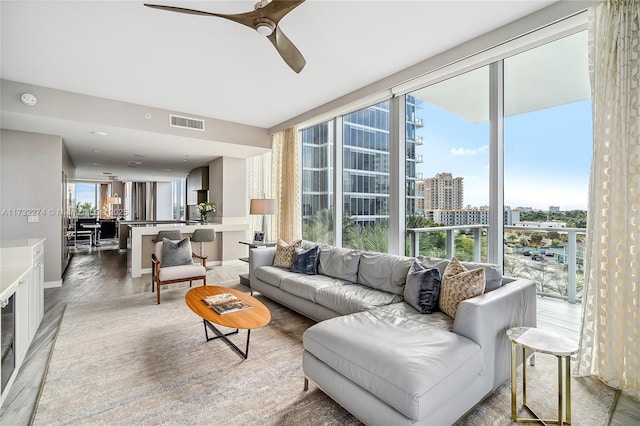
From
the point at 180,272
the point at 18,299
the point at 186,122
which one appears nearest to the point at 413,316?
the point at 18,299

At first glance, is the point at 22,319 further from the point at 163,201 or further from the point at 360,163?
the point at 163,201

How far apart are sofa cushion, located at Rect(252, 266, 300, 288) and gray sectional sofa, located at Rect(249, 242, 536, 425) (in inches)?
45.3

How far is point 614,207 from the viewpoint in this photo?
218cm

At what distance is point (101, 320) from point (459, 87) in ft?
16.1

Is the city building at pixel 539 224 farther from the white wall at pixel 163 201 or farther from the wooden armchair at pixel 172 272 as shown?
the white wall at pixel 163 201

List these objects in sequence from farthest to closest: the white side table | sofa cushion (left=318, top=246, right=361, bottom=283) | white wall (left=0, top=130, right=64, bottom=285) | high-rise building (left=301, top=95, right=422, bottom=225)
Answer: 1. white wall (left=0, top=130, right=64, bottom=285)
2. high-rise building (left=301, top=95, right=422, bottom=225)
3. sofa cushion (left=318, top=246, right=361, bottom=283)
4. the white side table

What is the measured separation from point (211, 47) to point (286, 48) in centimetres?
111


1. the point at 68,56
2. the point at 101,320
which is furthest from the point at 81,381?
the point at 68,56

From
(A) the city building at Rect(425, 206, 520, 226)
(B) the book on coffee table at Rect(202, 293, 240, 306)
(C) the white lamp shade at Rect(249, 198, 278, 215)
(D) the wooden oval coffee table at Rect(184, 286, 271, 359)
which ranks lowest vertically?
(D) the wooden oval coffee table at Rect(184, 286, 271, 359)

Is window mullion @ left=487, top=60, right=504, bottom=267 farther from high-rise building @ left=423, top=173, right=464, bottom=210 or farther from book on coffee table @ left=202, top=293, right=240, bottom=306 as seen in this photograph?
book on coffee table @ left=202, top=293, right=240, bottom=306

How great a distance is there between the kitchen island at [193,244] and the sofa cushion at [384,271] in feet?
13.2

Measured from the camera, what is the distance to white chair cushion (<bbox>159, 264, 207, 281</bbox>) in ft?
13.4

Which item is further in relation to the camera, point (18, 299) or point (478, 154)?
point (478, 154)

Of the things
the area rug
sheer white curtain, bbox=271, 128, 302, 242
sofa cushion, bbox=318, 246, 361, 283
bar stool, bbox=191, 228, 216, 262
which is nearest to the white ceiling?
sheer white curtain, bbox=271, 128, 302, 242
